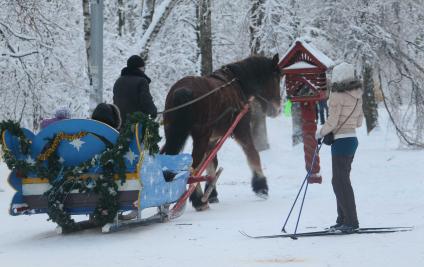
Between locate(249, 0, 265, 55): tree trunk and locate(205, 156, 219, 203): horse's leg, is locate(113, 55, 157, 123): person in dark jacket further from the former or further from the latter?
locate(249, 0, 265, 55): tree trunk

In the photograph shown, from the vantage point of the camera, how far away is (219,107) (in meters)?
9.48

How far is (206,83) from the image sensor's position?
9.31m

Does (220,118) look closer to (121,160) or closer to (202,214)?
(202,214)

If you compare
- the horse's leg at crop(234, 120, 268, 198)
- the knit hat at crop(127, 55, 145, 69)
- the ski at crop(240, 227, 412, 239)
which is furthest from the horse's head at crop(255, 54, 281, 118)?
the ski at crop(240, 227, 412, 239)

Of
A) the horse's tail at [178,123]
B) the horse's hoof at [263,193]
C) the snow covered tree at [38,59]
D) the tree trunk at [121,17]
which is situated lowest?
the horse's hoof at [263,193]

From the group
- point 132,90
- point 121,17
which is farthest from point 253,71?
point 121,17

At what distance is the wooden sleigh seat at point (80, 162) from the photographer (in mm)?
6961

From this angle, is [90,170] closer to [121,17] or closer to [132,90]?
[132,90]

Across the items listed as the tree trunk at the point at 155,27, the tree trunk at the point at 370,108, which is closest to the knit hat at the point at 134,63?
the tree trunk at the point at 155,27

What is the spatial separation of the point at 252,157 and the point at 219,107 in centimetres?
118

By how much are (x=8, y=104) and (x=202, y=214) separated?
32.8ft

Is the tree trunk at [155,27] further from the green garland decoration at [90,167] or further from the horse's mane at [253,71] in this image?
the green garland decoration at [90,167]

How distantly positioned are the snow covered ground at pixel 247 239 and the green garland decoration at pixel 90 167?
300 mm

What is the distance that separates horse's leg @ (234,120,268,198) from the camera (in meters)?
10.1
